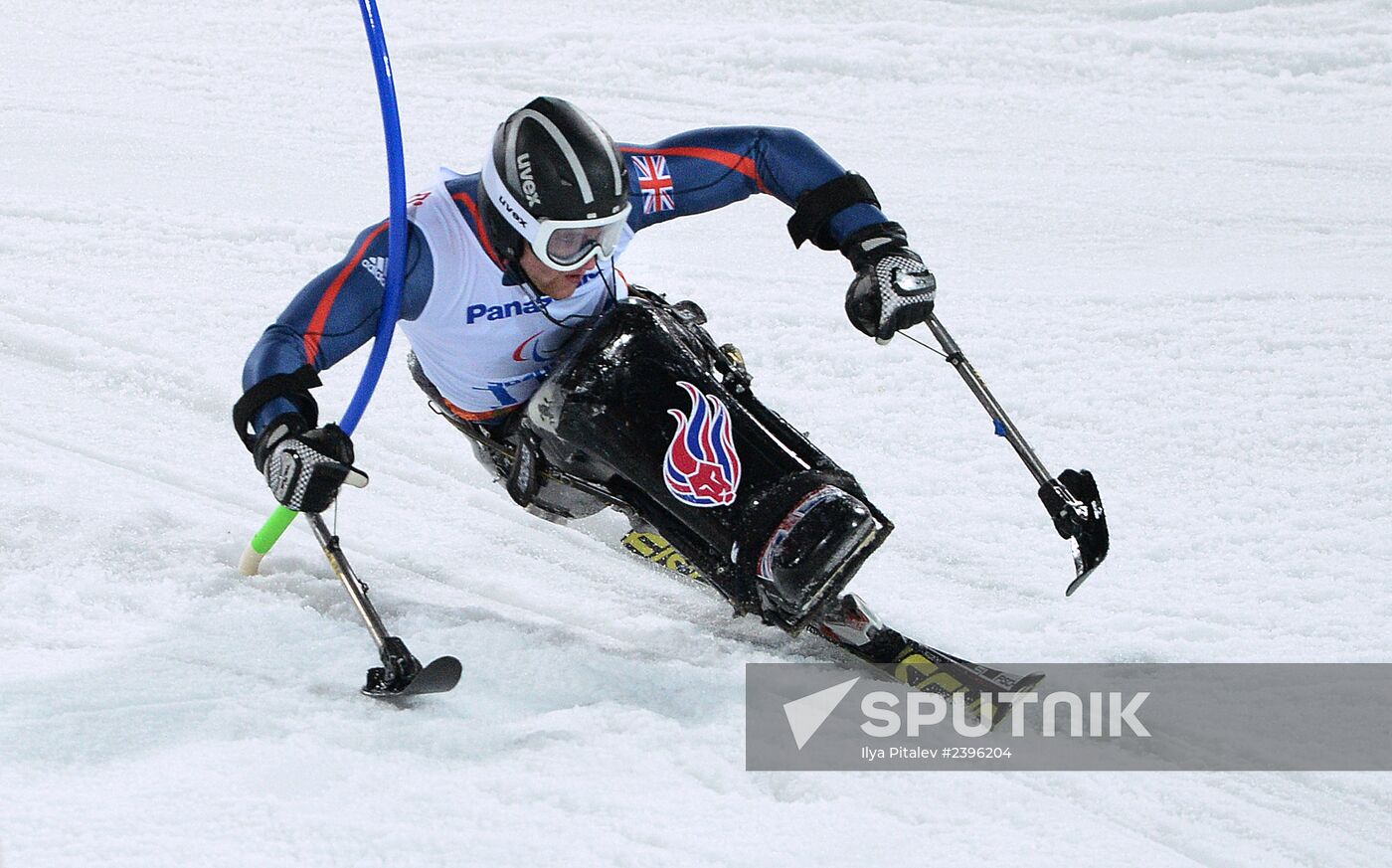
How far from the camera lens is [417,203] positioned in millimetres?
3867

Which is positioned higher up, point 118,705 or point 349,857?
point 349,857

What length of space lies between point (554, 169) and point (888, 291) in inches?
41.9

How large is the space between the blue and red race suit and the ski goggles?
151 millimetres

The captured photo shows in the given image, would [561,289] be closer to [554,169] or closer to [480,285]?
[480,285]

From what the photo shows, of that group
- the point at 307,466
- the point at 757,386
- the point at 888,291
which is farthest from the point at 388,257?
the point at 757,386

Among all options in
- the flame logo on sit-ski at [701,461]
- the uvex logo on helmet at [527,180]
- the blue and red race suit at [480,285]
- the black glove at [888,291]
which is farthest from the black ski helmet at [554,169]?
the black glove at [888,291]

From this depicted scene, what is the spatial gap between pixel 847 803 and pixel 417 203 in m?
2.13

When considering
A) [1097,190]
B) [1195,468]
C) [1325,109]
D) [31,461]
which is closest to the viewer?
[31,461]

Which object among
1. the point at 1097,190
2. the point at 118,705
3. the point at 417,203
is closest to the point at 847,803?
the point at 118,705

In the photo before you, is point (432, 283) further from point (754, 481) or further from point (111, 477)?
point (111, 477)

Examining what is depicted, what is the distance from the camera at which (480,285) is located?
3793 millimetres

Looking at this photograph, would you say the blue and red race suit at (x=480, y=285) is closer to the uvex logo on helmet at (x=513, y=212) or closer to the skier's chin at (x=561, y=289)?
the skier's chin at (x=561, y=289)

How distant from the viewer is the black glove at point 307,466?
321cm

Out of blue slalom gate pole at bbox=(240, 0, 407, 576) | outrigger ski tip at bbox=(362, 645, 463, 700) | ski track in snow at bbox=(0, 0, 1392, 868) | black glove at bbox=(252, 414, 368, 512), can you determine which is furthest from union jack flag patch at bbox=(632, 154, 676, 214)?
outrigger ski tip at bbox=(362, 645, 463, 700)
